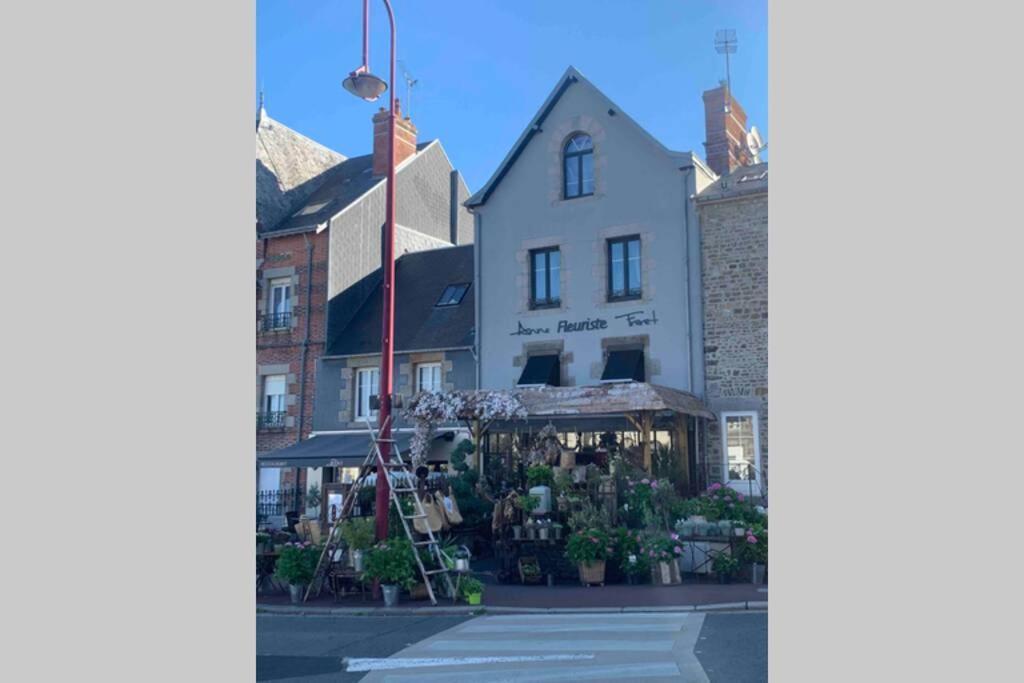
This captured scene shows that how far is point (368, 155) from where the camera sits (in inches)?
313

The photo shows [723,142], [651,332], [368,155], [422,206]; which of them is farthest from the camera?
[422,206]

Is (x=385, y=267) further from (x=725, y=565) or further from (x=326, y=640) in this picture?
(x=725, y=565)

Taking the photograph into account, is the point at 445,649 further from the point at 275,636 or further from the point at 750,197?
the point at 750,197

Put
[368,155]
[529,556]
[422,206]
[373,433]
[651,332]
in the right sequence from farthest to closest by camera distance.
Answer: [422,206]
[651,332]
[529,556]
[373,433]
[368,155]

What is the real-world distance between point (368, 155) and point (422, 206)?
7.41 meters

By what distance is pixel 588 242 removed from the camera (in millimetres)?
14508

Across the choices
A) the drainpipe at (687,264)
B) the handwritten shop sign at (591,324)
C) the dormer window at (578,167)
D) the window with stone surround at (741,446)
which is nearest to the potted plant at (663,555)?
the window with stone surround at (741,446)

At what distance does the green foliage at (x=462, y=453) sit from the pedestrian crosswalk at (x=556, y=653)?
5.49 metres

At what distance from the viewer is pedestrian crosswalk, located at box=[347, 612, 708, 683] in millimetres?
5367

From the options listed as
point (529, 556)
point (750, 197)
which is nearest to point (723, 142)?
point (750, 197)

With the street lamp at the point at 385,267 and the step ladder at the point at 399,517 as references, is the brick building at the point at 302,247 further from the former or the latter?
the step ladder at the point at 399,517

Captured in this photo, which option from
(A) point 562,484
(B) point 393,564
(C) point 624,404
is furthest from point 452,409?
(B) point 393,564

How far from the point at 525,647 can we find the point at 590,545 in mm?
4199

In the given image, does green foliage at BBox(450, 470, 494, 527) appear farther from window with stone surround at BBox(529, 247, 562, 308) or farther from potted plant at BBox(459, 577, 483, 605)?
window with stone surround at BBox(529, 247, 562, 308)
